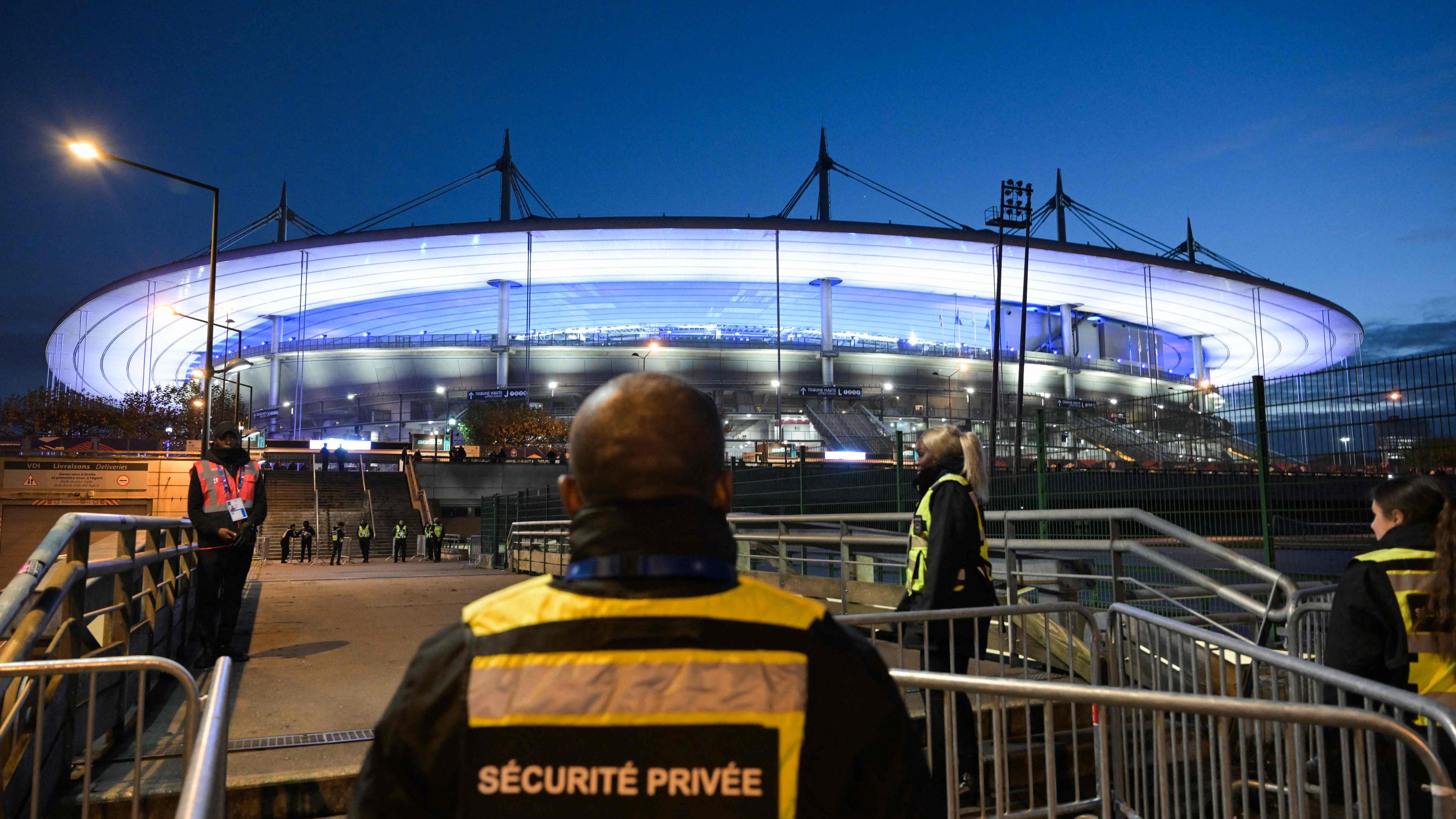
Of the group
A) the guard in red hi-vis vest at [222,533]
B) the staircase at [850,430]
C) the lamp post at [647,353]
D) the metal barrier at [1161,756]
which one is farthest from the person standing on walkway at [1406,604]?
the lamp post at [647,353]

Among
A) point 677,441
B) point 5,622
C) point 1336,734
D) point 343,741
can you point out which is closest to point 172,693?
point 343,741

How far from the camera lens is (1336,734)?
2770 millimetres

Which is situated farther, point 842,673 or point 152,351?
point 152,351

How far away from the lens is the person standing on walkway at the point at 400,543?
30.8 metres

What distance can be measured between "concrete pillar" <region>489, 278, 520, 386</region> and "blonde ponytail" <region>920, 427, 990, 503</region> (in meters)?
62.1

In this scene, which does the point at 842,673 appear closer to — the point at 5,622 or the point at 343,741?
the point at 5,622

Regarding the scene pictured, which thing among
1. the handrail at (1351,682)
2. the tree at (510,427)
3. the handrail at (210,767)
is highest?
the tree at (510,427)

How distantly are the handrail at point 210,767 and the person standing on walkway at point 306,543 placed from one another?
30.3 m

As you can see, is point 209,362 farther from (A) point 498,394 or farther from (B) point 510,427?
(B) point 510,427

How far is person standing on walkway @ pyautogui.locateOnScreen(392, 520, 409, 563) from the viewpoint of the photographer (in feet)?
101

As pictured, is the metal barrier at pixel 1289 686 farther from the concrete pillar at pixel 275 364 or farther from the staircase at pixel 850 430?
the concrete pillar at pixel 275 364

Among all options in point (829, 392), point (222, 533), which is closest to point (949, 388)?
point (829, 392)

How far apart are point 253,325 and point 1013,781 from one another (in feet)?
262

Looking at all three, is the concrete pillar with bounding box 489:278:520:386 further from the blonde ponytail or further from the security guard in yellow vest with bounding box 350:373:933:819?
the security guard in yellow vest with bounding box 350:373:933:819
